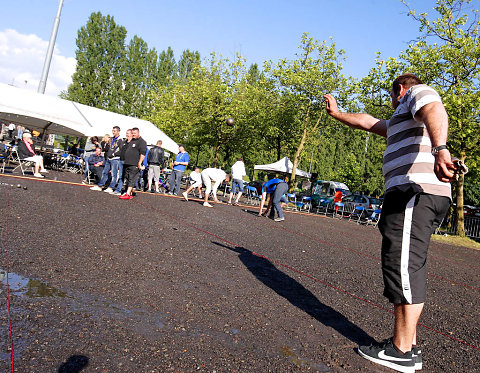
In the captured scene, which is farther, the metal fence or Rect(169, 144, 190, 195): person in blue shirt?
the metal fence

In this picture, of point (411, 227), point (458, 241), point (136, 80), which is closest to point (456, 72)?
point (458, 241)

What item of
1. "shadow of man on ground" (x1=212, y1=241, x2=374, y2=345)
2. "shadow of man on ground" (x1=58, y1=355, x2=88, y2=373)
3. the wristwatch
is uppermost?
the wristwatch

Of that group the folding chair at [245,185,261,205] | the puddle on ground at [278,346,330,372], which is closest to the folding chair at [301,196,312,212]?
the folding chair at [245,185,261,205]

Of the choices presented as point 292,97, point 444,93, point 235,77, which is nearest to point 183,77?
point 235,77

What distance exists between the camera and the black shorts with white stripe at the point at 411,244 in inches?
101

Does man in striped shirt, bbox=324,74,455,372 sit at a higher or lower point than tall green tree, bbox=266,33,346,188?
lower

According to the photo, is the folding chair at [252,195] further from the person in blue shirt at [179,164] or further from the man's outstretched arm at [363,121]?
the man's outstretched arm at [363,121]

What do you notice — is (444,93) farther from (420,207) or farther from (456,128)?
(420,207)

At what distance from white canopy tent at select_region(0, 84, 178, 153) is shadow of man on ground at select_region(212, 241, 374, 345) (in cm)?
1351

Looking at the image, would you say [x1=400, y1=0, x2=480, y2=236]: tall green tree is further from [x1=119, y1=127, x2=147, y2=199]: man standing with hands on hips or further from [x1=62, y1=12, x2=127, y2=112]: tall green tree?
[x1=62, y1=12, x2=127, y2=112]: tall green tree

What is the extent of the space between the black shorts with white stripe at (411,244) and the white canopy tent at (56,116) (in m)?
16.2

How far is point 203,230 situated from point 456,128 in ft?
43.0

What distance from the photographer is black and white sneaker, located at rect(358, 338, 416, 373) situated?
8.44 ft

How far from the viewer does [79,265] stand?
4016 mm
